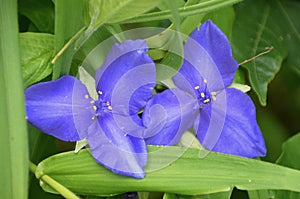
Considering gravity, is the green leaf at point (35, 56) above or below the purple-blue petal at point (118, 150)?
above

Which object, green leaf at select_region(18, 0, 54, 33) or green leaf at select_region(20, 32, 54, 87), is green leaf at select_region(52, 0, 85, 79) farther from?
green leaf at select_region(18, 0, 54, 33)

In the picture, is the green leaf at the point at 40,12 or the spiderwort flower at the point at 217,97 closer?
the spiderwort flower at the point at 217,97

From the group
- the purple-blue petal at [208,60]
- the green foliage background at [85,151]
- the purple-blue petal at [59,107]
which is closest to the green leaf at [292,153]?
the green foliage background at [85,151]

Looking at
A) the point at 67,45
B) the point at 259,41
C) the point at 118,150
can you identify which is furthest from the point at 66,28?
the point at 259,41

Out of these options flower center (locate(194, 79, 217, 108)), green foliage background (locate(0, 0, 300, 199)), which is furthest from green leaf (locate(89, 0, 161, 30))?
flower center (locate(194, 79, 217, 108))

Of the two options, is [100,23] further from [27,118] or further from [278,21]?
[278,21]

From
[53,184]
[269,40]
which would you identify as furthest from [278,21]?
[53,184]

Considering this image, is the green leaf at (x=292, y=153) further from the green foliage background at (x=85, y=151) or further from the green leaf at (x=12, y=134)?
the green leaf at (x=12, y=134)

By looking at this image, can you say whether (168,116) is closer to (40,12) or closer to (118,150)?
(118,150)

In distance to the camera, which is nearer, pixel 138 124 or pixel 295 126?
pixel 138 124
